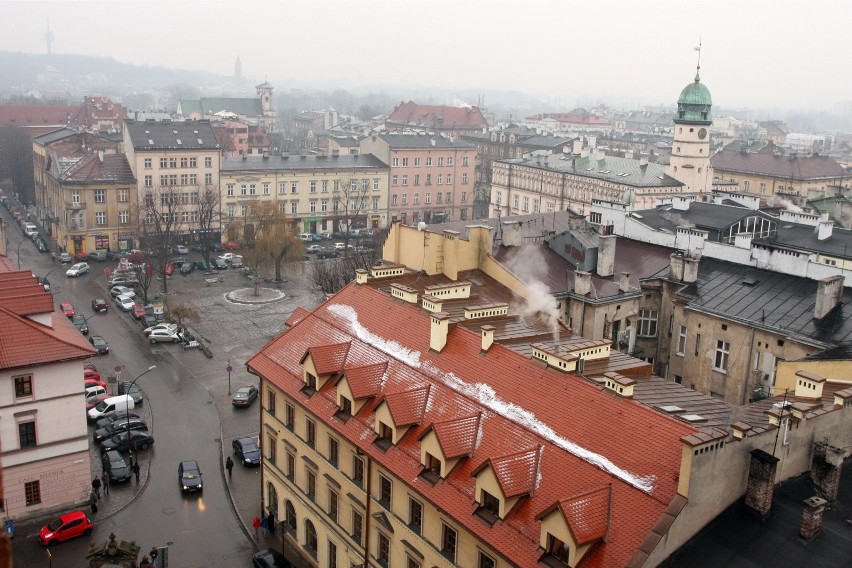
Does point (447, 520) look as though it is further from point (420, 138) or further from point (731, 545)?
point (420, 138)

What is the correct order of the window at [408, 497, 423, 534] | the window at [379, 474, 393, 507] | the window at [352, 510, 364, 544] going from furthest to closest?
1. the window at [352, 510, 364, 544]
2. the window at [379, 474, 393, 507]
3. the window at [408, 497, 423, 534]

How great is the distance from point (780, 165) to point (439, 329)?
8585 cm

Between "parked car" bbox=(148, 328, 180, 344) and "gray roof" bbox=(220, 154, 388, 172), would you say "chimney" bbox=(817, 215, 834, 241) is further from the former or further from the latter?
"gray roof" bbox=(220, 154, 388, 172)

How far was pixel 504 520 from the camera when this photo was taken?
21.7m

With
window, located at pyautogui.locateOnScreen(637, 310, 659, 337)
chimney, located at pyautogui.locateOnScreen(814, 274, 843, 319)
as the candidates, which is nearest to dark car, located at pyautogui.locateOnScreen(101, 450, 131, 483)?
window, located at pyautogui.locateOnScreen(637, 310, 659, 337)

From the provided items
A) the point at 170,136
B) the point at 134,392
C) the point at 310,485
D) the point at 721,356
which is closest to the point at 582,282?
the point at 721,356

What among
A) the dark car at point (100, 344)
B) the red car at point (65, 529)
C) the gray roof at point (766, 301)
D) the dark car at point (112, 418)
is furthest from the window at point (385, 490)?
the dark car at point (100, 344)

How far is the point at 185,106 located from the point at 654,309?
561ft

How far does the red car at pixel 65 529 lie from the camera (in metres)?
33.9

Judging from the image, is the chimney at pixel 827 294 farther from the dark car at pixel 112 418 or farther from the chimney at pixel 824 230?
the dark car at pixel 112 418

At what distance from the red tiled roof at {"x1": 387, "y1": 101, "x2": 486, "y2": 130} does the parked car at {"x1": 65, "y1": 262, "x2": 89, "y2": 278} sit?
99384mm

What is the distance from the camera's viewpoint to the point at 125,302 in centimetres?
6850

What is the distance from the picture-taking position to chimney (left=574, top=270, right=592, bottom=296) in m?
39.4

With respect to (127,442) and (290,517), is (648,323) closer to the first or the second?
(290,517)
